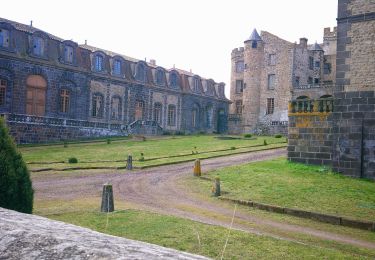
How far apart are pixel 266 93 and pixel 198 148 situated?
25.5 meters

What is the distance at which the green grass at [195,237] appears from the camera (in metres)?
Answer: 6.21

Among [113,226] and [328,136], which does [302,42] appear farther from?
[113,226]

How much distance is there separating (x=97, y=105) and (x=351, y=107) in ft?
80.6

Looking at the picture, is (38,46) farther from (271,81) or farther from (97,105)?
(271,81)

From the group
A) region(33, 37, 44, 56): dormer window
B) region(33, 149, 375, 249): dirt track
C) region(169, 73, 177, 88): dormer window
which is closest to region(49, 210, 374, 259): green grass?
region(33, 149, 375, 249): dirt track

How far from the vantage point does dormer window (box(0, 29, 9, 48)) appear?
90.9ft

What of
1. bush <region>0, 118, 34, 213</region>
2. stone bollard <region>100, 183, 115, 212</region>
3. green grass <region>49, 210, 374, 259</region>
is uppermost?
bush <region>0, 118, 34, 213</region>

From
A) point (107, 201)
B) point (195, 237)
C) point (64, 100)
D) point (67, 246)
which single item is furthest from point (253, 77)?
point (67, 246)

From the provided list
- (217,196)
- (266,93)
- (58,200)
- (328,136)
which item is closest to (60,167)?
(58,200)

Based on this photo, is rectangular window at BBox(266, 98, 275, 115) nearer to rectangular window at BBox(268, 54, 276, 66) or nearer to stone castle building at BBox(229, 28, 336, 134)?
stone castle building at BBox(229, 28, 336, 134)

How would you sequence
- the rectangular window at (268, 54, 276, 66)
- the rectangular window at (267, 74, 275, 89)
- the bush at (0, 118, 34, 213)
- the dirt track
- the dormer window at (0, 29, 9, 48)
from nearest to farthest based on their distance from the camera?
the bush at (0, 118, 34, 213) → the dirt track → the dormer window at (0, 29, 9, 48) → the rectangular window at (268, 54, 276, 66) → the rectangular window at (267, 74, 275, 89)

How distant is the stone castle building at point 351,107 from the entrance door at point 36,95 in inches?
866

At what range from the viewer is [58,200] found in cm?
1061

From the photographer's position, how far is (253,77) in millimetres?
48906
